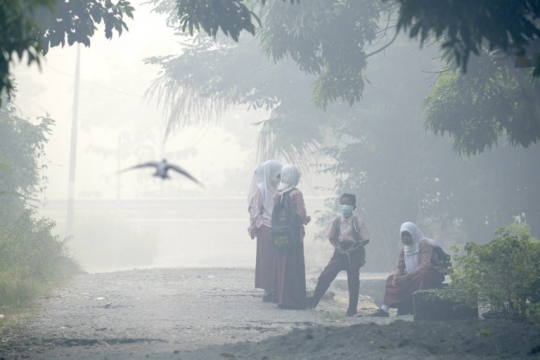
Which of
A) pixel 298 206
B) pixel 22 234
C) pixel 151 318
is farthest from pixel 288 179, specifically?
pixel 22 234

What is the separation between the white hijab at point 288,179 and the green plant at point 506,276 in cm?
312

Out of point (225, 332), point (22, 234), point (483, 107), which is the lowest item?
point (225, 332)

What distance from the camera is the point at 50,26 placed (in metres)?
9.67

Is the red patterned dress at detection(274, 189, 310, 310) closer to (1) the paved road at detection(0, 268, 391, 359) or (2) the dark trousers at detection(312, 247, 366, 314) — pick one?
(1) the paved road at detection(0, 268, 391, 359)

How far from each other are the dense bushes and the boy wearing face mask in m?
4.35

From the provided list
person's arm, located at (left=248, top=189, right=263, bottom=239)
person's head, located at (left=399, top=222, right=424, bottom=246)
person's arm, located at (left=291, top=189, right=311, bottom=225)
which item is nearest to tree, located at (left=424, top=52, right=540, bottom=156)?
person's head, located at (left=399, top=222, right=424, bottom=246)

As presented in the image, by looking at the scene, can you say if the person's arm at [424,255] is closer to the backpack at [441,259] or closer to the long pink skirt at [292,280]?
the backpack at [441,259]

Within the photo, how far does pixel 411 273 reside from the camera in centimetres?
1116

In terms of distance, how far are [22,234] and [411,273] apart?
7.17 meters

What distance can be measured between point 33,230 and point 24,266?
3.88 m

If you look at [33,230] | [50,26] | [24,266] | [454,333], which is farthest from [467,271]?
[33,230]

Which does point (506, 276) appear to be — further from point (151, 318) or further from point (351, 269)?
point (151, 318)

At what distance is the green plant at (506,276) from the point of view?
346 inches

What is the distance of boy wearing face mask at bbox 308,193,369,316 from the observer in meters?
11.5
